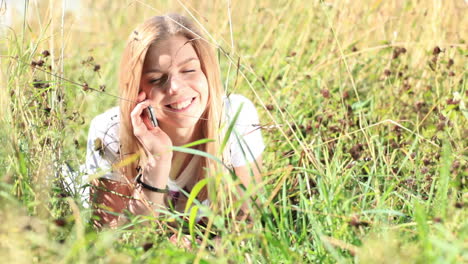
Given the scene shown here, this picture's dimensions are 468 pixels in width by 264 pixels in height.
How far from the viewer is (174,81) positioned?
2.38 metres

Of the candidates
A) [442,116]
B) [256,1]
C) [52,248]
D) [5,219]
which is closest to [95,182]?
[5,219]

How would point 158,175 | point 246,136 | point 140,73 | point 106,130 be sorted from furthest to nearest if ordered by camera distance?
point 246,136 → point 106,130 → point 140,73 → point 158,175

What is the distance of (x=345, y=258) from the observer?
1.58 meters

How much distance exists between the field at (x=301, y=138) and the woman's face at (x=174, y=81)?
A: 191 millimetres

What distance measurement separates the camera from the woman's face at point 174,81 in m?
2.40

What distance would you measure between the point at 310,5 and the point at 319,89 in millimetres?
697

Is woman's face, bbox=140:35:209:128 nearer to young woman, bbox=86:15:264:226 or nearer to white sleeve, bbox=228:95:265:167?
young woman, bbox=86:15:264:226

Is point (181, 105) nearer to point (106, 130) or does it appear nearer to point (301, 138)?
point (106, 130)

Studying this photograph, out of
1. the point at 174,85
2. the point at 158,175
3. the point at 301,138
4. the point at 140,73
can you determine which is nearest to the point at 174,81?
the point at 174,85

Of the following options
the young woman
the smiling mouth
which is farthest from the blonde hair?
the smiling mouth

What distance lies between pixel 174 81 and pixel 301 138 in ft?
2.13

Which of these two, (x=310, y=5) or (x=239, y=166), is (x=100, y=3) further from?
(x=239, y=166)

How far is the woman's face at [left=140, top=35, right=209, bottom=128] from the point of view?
2.40 m

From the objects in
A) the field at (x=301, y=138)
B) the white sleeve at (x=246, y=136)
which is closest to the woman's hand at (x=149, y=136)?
the field at (x=301, y=138)
